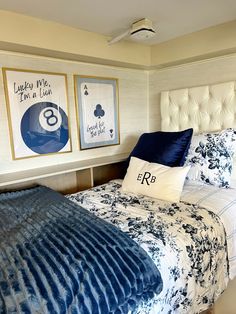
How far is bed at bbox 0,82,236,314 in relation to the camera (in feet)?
2.58

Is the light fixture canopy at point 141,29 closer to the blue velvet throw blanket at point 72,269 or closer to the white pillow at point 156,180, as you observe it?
the white pillow at point 156,180

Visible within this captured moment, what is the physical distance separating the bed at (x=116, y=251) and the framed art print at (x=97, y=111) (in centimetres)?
69

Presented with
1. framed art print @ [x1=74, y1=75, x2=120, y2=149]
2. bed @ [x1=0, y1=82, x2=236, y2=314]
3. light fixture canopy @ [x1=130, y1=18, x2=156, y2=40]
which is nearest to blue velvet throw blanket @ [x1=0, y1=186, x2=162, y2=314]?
bed @ [x1=0, y1=82, x2=236, y2=314]

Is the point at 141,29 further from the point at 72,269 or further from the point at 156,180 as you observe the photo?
the point at 72,269

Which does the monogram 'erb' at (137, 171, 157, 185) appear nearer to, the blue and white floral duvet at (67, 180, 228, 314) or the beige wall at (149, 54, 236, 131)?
the blue and white floral duvet at (67, 180, 228, 314)

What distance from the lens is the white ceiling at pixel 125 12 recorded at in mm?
1467

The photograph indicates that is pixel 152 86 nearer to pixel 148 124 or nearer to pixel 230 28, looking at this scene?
pixel 148 124

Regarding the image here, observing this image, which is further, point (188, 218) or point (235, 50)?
point (235, 50)

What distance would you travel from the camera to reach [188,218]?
1.28 m

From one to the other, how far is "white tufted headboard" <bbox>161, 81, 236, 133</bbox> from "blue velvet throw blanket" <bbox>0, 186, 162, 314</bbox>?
1438 millimetres

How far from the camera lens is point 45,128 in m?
1.97

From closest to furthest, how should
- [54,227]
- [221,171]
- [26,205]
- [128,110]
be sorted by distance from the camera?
[54,227], [26,205], [221,171], [128,110]

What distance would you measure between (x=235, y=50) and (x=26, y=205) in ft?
6.56

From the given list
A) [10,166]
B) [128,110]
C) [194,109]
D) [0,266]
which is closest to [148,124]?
[128,110]
